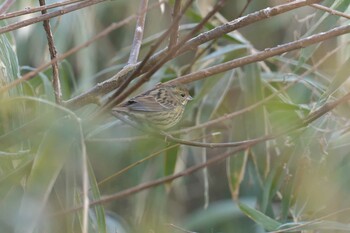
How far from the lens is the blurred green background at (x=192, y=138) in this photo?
1.96 meters

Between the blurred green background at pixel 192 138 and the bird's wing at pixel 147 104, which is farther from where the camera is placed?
the bird's wing at pixel 147 104

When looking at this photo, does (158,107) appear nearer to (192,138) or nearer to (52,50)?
(192,138)

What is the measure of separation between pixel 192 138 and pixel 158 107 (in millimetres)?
421

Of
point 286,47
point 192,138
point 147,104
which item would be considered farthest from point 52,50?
point 192,138

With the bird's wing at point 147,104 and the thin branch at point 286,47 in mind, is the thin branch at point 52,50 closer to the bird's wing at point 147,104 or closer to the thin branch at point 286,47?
the thin branch at point 286,47

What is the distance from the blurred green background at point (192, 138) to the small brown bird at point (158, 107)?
8 cm

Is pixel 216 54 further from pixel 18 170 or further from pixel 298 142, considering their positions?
pixel 18 170

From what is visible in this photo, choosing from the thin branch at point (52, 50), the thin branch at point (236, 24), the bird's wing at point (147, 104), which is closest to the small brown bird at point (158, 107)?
the bird's wing at point (147, 104)

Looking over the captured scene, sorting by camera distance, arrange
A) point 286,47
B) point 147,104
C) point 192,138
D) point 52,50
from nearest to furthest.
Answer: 1. point 286,47
2. point 52,50
3. point 147,104
4. point 192,138

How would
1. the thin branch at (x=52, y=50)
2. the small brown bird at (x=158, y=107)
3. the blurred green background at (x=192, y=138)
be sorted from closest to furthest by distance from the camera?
the blurred green background at (x=192, y=138), the thin branch at (x=52, y=50), the small brown bird at (x=158, y=107)

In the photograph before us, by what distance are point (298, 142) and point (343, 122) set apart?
0.28m

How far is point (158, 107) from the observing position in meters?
3.27

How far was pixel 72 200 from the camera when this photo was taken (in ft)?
6.20

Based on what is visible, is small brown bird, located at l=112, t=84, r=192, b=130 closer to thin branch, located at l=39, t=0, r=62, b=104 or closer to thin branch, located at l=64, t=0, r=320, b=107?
thin branch, located at l=39, t=0, r=62, b=104
